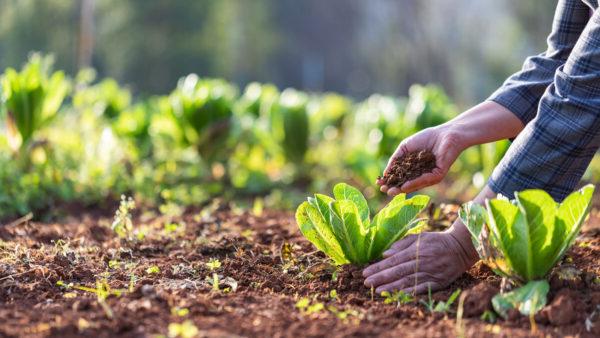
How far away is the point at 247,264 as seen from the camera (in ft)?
8.77

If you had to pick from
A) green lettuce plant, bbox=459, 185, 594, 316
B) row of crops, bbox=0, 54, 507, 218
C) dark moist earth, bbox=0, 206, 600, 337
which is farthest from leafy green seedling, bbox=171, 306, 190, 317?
row of crops, bbox=0, 54, 507, 218

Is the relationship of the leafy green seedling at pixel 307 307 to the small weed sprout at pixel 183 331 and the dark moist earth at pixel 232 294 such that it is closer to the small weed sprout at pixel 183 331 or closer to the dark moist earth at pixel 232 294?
the dark moist earth at pixel 232 294

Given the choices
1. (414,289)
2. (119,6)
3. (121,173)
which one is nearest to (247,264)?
(414,289)

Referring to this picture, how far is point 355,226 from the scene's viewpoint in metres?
2.44

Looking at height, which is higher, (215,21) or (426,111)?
(215,21)

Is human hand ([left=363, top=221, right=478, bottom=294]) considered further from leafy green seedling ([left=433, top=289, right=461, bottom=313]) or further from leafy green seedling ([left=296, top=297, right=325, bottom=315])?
leafy green seedling ([left=296, top=297, right=325, bottom=315])

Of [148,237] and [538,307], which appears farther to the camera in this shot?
[148,237]

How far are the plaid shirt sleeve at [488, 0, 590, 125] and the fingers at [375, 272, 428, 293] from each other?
0.74 m

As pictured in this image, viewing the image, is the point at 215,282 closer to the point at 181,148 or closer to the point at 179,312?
the point at 179,312

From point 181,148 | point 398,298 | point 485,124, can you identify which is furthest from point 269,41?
point 398,298

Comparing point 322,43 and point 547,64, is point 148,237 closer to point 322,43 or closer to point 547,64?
point 547,64

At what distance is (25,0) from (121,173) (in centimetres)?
1853

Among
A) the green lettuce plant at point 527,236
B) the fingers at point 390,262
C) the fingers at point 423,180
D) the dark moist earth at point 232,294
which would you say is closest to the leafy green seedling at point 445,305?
the dark moist earth at point 232,294

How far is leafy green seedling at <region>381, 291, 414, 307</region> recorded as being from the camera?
225 centimetres
